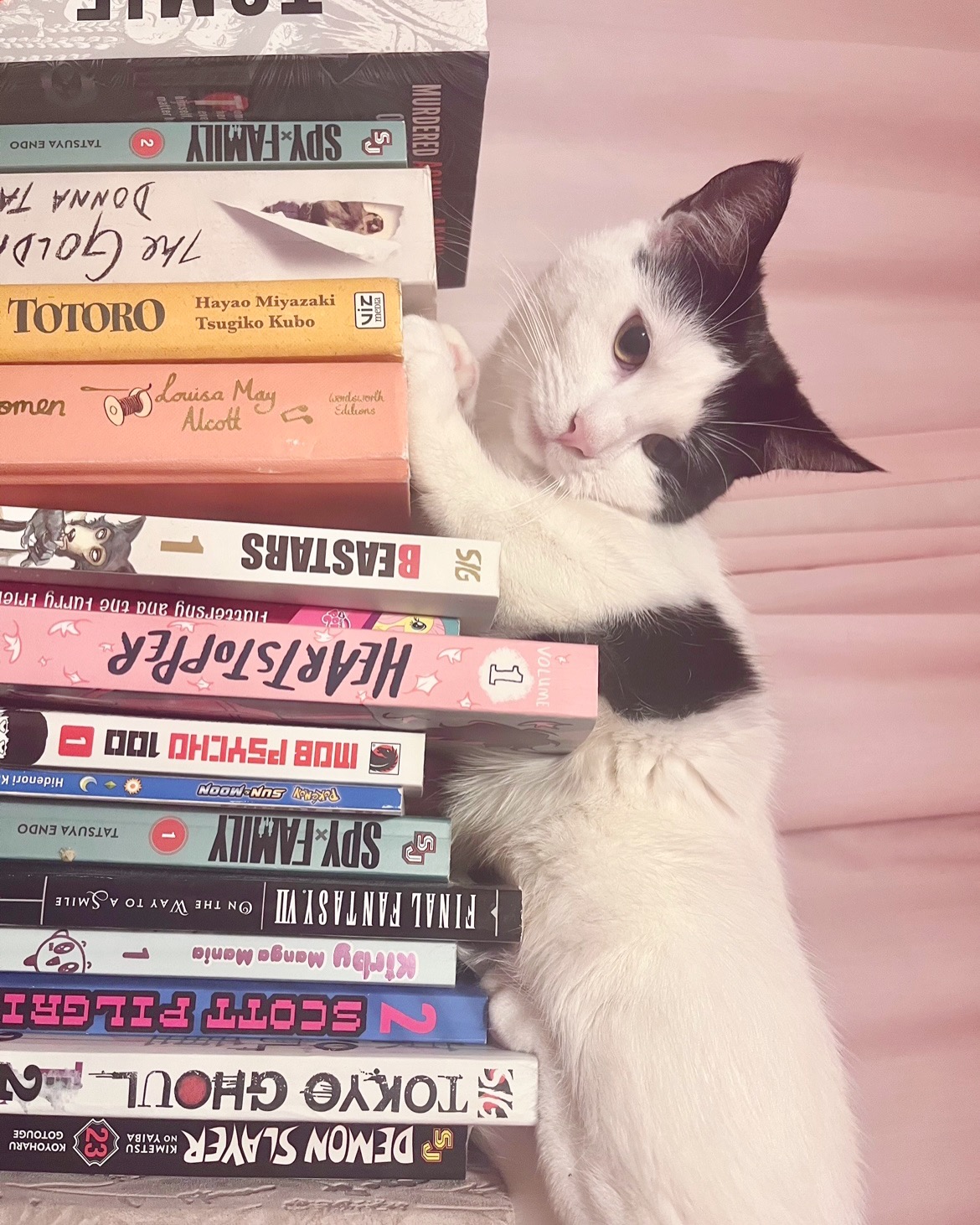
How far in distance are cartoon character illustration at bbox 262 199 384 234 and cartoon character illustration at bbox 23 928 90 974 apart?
523 mm

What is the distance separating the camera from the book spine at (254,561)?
561 millimetres

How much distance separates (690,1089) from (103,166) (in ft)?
2.59

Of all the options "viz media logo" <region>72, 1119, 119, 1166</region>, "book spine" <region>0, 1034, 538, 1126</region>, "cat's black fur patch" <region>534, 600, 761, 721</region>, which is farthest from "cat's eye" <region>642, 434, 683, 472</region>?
"viz media logo" <region>72, 1119, 119, 1166</region>

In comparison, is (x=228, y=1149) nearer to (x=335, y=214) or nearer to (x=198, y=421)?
(x=198, y=421)

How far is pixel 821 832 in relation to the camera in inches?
35.3

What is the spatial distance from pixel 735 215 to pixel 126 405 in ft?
1.82

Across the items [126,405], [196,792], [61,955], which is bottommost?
[61,955]

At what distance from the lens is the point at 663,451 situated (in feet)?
2.67

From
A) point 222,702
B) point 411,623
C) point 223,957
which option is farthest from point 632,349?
point 223,957

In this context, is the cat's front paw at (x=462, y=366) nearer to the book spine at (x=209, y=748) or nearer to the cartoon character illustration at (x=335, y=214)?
the cartoon character illustration at (x=335, y=214)

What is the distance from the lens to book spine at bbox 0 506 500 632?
0.56 m

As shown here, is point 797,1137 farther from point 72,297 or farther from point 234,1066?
point 72,297

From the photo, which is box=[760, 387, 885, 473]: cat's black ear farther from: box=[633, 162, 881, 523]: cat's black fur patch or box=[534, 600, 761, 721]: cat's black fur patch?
box=[534, 600, 761, 721]: cat's black fur patch

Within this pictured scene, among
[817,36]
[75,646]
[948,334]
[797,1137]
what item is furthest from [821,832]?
[817,36]
